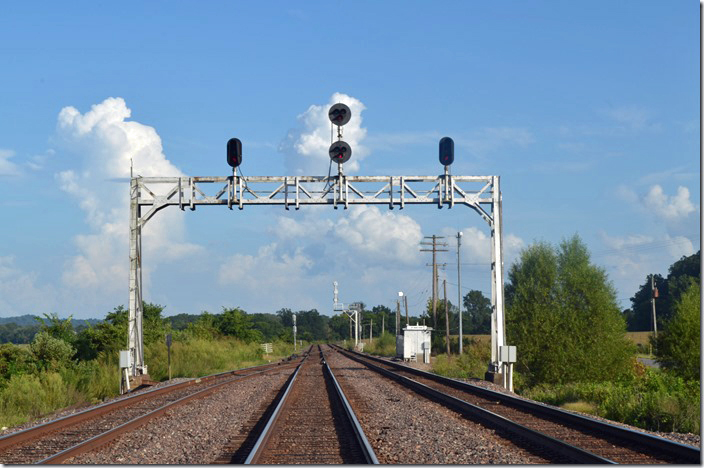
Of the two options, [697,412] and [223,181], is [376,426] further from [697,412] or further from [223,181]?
[223,181]

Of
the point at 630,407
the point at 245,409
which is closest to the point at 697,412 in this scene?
the point at 630,407

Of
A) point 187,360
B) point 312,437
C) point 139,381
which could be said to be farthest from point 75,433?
point 187,360

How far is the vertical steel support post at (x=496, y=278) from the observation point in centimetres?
2714

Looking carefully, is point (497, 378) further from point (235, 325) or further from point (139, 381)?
point (235, 325)

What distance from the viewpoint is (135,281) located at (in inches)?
1074

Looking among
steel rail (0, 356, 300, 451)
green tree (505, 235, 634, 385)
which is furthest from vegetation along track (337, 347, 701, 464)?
green tree (505, 235, 634, 385)

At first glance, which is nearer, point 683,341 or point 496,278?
point 496,278

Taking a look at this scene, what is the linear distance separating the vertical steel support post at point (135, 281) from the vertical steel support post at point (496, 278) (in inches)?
502

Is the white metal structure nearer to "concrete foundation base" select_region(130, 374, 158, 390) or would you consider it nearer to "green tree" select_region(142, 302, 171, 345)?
"green tree" select_region(142, 302, 171, 345)

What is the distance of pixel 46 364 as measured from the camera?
3300cm

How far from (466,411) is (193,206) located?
14166mm

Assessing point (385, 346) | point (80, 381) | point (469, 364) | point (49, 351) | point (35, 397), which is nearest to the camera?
point (35, 397)

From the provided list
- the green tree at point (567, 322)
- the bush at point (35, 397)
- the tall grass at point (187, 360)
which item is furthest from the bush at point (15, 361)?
the green tree at point (567, 322)

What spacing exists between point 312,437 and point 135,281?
1658cm
